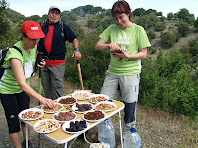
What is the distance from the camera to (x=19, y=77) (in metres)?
2.02

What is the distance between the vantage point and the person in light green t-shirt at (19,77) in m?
2.04

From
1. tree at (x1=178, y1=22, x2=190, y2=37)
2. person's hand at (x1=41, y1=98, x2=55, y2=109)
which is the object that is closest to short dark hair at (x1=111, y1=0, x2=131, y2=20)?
person's hand at (x1=41, y1=98, x2=55, y2=109)

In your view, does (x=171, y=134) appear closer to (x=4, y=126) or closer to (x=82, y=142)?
(x=82, y=142)

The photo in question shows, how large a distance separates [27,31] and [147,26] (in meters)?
47.0

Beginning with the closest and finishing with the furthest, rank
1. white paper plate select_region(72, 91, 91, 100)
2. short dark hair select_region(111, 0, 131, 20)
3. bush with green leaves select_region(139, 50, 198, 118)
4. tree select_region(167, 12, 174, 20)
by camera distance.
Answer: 1. short dark hair select_region(111, 0, 131, 20)
2. white paper plate select_region(72, 91, 91, 100)
3. bush with green leaves select_region(139, 50, 198, 118)
4. tree select_region(167, 12, 174, 20)

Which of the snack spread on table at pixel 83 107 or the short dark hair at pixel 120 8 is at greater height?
the short dark hair at pixel 120 8

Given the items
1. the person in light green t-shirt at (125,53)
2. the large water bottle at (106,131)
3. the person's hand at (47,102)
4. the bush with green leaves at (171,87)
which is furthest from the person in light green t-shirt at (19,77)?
the bush with green leaves at (171,87)

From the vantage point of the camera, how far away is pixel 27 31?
6.84 ft

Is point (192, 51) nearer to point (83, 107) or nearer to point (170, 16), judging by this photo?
point (170, 16)

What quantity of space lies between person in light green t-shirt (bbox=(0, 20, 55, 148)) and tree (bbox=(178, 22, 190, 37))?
163 ft

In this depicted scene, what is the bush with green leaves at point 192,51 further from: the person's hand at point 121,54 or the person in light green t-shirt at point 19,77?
the person in light green t-shirt at point 19,77

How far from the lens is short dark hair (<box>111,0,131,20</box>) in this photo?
241cm

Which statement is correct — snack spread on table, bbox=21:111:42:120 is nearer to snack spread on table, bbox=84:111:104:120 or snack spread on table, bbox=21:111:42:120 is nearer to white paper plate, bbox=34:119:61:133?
white paper plate, bbox=34:119:61:133

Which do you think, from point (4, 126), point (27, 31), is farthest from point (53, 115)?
point (4, 126)
